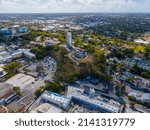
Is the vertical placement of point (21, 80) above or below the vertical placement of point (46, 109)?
below

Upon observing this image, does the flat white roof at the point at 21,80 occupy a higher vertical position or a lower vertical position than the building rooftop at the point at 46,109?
lower

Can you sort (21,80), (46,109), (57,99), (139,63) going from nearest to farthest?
(46,109) → (57,99) → (21,80) → (139,63)

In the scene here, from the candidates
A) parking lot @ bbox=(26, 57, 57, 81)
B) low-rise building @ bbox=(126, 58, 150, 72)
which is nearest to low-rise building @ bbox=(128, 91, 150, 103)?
low-rise building @ bbox=(126, 58, 150, 72)

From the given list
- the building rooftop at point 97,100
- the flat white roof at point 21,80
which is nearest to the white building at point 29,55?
the flat white roof at point 21,80

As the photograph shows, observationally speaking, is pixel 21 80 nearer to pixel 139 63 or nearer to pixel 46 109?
pixel 46 109

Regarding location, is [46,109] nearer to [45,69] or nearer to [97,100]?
[97,100]

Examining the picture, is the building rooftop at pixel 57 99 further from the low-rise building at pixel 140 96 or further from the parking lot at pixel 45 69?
the low-rise building at pixel 140 96

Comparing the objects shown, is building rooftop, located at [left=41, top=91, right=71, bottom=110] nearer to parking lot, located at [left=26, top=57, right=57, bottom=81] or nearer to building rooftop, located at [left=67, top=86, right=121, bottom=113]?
building rooftop, located at [left=67, top=86, right=121, bottom=113]

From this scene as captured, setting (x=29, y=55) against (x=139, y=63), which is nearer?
(x=139, y=63)

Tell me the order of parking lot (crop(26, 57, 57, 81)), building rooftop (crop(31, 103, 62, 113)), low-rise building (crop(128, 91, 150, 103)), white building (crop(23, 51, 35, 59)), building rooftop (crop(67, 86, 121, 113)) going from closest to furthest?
building rooftop (crop(31, 103, 62, 113)) < building rooftop (crop(67, 86, 121, 113)) < low-rise building (crop(128, 91, 150, 103)) < parking lot (crop(26, 57, 57, 81)) < white building (crop(23, 51, 35, 59))

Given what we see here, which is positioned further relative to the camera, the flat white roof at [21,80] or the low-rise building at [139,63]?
the low-rise building at [139,63]

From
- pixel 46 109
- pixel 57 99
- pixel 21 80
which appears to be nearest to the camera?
pixel 46 109

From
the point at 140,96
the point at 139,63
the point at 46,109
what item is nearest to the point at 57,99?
the point at 46,109
